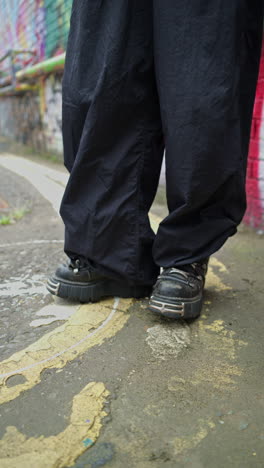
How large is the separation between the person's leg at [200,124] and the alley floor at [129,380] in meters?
0.13

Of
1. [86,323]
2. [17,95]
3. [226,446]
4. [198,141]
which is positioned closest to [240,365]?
[226,446]

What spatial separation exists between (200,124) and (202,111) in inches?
1.2

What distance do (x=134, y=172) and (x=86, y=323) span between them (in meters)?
0.43

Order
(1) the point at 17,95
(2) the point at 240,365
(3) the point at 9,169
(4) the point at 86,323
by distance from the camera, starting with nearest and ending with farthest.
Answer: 1. (2) the point at 240,365
2. (4) the point at 86,323
3. (3) the point at 9,169
4. (1) the point at 17,95

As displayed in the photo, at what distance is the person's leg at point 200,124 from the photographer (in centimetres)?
100

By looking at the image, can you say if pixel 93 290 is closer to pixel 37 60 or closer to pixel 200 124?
pixel 200 124

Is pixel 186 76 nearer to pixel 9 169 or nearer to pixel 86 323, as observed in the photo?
pixel 86 323

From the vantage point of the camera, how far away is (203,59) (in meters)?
1.00

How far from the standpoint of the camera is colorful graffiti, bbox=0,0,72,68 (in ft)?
16.9

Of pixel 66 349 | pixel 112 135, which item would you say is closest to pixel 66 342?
pixel 66 349

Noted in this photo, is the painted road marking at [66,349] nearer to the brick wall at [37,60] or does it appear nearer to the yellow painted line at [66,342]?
the yellow painted line at [66,342]

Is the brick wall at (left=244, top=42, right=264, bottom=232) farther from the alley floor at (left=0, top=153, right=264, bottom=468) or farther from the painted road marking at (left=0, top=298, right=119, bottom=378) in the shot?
the painted road marking at (left=0, top=298, right=119, bottom=378)

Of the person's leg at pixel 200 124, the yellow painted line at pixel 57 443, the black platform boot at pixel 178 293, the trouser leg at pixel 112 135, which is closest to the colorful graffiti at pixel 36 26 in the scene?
the trouser leg at pixel 112 135

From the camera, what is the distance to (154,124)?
3.74 ft
